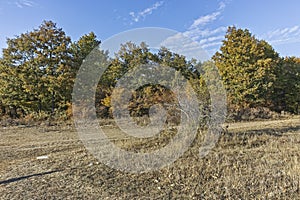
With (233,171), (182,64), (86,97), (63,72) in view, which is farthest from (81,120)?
(233,171)

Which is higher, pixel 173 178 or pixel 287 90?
pixel 287 90

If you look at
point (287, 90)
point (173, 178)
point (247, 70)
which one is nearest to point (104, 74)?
point (247, 70)

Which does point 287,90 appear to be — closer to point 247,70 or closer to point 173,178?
point 247,70

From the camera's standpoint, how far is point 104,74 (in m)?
16.1

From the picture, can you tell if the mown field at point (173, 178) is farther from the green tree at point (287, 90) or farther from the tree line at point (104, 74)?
the green tree at point (287, 90)

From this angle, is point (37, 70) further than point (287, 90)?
No

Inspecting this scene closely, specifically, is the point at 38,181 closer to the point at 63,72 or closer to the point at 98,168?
the point at 98,168

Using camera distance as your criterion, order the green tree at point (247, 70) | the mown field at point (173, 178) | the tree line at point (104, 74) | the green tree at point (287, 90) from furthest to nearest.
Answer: the green tree at point (287, 90)
the green tree at point (247, 70)
the tree line at point (104, 74)
the mown field at point (173, 178)

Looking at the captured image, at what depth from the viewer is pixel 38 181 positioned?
368 cm

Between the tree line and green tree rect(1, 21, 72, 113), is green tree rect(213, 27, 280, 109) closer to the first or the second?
the tree line

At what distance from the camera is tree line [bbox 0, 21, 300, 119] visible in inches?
606

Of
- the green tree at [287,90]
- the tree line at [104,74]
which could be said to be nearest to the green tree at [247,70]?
the tree line at [104,74]

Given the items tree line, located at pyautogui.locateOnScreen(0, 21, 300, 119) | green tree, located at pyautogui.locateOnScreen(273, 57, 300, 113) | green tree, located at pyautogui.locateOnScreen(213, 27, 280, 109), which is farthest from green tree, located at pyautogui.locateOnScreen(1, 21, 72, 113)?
green tree, located at pyautogui.locateOnScreen(273, 57, 300, 113)

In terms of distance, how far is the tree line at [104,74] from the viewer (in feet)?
50.5
